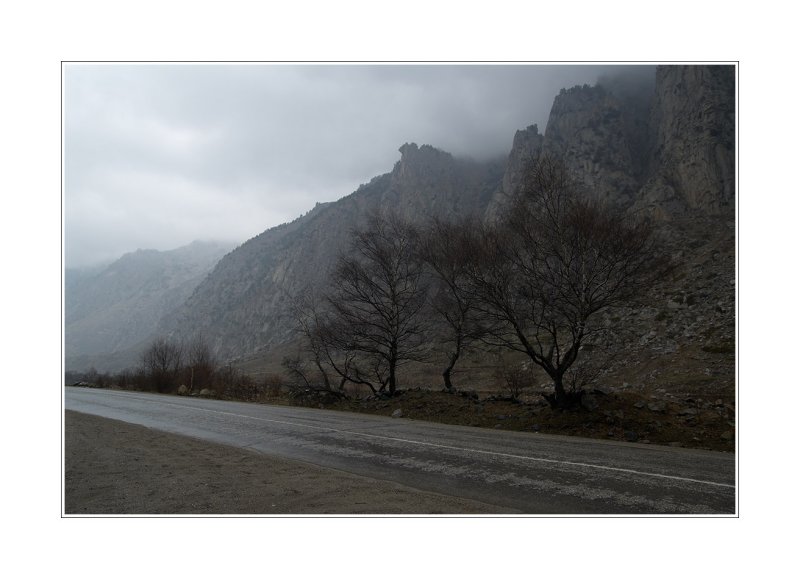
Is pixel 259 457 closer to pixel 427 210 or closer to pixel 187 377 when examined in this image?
pixel 187 377

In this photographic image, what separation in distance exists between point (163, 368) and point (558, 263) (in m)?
32.9

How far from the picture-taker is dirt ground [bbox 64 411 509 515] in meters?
5.48

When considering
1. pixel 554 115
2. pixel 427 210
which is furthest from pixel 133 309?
pixel 554 115

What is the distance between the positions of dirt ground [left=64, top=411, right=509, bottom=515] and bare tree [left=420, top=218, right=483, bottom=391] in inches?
407

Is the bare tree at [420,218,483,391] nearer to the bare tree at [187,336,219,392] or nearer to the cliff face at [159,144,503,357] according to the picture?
the bare tree at [187,336,219,392]

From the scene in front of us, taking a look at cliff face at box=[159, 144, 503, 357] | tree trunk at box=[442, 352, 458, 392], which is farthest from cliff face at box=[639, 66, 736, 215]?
tree trunk at box=[442, 352, 458, 392]

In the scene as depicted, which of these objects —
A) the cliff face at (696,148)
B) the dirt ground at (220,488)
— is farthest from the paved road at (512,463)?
the cliff face at (696,148)

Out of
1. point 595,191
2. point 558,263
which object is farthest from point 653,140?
point 558,263

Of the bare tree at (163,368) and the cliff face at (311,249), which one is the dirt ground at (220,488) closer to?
the bare tree at (163,368)

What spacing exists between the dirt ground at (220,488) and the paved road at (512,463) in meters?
0.65

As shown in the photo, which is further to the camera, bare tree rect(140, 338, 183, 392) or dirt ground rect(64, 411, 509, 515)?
bare tree rect(140, 338, 183, 392)

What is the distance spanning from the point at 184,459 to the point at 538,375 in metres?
36.5
